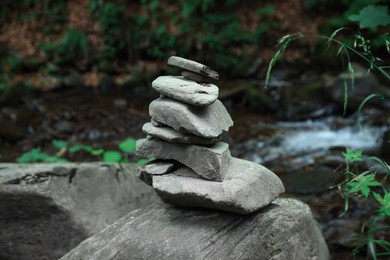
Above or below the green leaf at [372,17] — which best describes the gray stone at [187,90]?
below

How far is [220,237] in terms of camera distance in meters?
2.62

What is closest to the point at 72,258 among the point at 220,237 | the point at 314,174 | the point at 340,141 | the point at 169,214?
the point at 169,214

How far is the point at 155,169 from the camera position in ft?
9.09

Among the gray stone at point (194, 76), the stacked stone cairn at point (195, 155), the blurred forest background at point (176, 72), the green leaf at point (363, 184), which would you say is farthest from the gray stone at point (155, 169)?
the blurred forest background at point (176, 72)

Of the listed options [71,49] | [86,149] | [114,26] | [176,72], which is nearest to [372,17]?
[86,149]

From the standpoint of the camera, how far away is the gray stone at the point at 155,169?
2.75 m

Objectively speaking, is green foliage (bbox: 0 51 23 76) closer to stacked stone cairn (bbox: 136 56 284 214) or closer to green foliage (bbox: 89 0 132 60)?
green foliage (bbox: 89 0 132 60)

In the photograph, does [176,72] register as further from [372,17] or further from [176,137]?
[176,137]

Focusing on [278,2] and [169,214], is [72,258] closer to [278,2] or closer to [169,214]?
[169,214]

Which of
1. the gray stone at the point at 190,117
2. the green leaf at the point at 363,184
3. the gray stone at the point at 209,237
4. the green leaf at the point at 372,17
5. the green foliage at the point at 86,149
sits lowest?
the green foliage at the point at 86,149

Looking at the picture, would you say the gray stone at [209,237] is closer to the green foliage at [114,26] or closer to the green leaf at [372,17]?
the green leaf at [372,17]

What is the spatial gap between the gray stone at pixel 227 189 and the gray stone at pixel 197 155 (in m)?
0.06

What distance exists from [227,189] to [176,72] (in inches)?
335

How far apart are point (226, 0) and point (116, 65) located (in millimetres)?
3352
